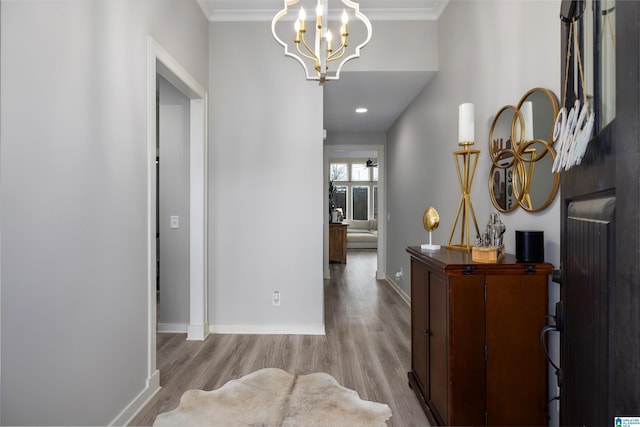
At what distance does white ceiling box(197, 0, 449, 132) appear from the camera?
9.85 feet

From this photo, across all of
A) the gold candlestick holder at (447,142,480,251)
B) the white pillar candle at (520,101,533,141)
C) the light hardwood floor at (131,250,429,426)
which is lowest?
the light hardwood floor at (131,250,429,426)

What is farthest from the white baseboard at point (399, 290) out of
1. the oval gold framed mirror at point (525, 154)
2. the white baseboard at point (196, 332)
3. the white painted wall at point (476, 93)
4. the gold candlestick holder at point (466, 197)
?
the white baseboard at point (196, 332)

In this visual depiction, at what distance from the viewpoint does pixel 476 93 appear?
7.78 feet

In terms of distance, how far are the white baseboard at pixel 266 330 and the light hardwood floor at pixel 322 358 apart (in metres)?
0.06

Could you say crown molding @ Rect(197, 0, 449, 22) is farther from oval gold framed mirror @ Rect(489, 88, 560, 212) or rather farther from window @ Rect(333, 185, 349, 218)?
window @ Rect(333, 185, 349, 218)

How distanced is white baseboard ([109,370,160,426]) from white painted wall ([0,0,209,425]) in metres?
0.03

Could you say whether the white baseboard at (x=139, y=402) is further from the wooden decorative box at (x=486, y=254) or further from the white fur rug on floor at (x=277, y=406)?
the wooden decorative box at (x=486, y=254)

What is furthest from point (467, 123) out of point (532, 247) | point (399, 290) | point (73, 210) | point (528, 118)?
point (399, 290)

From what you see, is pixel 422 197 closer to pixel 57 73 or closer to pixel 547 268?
pixel 547 268

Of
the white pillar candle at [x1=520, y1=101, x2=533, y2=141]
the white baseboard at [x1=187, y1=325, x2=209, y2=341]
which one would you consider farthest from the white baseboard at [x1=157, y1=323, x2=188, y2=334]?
the white pillar candle at [x1=520, y1=101, x2=533, y2=141]

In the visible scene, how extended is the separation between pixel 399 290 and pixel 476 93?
119 inches

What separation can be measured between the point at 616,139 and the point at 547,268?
1117 millimetres

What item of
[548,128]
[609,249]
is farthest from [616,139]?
[548,128]

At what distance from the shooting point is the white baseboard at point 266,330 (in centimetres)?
315
